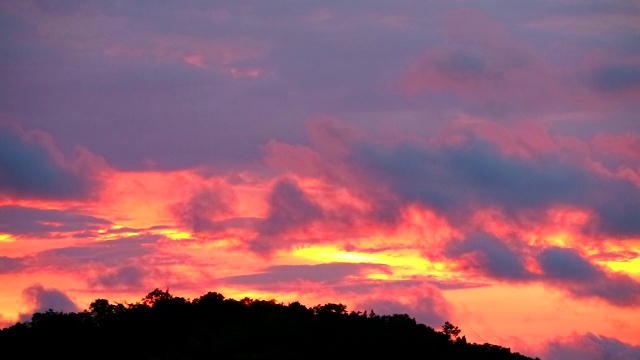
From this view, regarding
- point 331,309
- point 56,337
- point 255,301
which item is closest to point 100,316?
point 56,337

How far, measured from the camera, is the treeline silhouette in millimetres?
105500

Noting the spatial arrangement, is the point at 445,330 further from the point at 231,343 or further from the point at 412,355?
the point at 231,343

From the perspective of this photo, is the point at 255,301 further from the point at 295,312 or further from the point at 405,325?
the point at 405,325

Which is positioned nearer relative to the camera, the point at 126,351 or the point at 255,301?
the point at 126,351

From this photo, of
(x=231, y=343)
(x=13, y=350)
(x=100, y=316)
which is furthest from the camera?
(x=100, y=316)

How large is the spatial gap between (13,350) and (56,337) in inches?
190

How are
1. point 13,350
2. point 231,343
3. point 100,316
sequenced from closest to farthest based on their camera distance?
point 231,343 → point 13,350 → point 100,316

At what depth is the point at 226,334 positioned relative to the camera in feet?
355

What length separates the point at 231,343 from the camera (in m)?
106

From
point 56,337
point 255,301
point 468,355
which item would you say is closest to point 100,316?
point 56,337

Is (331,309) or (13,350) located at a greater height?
(331,309)

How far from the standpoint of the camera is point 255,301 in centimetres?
11981

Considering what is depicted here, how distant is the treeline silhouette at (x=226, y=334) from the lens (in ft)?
346

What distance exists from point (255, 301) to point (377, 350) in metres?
19.1
